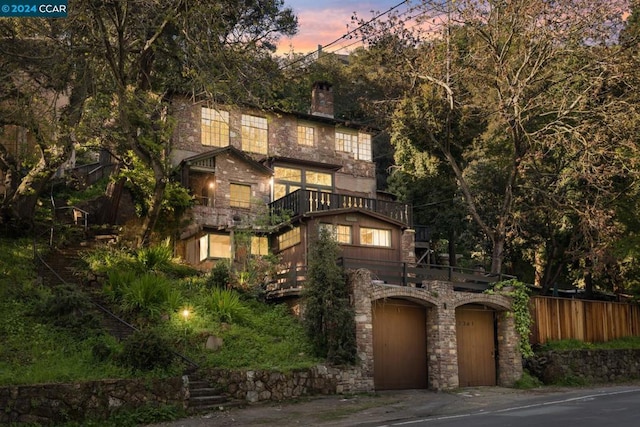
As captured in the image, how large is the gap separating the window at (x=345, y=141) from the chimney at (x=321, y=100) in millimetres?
1715

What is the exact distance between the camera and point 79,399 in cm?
1438

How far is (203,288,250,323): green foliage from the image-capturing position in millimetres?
20781

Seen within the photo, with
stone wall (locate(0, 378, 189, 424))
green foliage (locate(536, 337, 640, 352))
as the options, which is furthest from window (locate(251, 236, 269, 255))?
stone wall (locate(0, 378, 189, 424))

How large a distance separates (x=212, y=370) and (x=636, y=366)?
19.8 meters

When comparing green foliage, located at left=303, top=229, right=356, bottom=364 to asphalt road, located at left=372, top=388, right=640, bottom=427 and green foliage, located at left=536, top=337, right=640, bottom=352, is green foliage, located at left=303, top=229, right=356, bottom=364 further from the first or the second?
green foliage, located at left=536, top=337, right=640, bottom=352

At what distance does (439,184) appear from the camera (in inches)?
1453

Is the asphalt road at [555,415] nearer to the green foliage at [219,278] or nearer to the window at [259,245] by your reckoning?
the green foliage at [219,278]

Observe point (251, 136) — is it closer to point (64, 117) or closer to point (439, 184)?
point (439, 184)

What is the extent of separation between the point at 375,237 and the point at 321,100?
13.5 metres

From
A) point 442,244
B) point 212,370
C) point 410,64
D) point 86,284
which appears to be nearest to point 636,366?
point 442,244

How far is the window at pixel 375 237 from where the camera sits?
91.1 ft

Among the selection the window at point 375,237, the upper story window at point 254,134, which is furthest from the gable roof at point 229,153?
the window at point 375,237

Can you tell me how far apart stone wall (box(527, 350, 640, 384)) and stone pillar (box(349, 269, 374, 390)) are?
26.5ft

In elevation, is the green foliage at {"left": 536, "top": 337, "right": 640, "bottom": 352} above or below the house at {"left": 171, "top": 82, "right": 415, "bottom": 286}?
below
